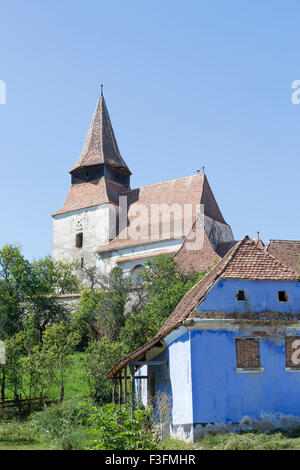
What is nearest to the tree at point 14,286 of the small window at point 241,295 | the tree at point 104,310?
the tree at point 104,310

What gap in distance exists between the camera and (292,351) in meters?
18.5

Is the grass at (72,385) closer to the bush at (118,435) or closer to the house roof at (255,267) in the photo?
the house roof at (255,267)

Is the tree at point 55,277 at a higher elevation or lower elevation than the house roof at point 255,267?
higher

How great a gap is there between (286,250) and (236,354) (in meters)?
13.9

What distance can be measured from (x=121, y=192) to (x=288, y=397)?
4158 centimetres

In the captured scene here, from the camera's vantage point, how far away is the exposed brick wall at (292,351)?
1833cm

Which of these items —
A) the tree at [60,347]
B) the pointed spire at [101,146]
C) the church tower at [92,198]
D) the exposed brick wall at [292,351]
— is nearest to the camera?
the exposed brick wall at [292,351]

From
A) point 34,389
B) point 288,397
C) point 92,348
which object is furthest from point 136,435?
point 92,348

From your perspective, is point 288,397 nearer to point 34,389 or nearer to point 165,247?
point 34,389

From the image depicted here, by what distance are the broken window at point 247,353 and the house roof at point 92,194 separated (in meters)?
38.0

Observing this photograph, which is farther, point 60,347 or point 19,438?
point 60,347

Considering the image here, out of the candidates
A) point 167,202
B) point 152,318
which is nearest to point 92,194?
point 167,202

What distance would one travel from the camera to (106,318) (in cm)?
3694

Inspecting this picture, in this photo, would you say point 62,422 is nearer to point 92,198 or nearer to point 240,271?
point 240,271
